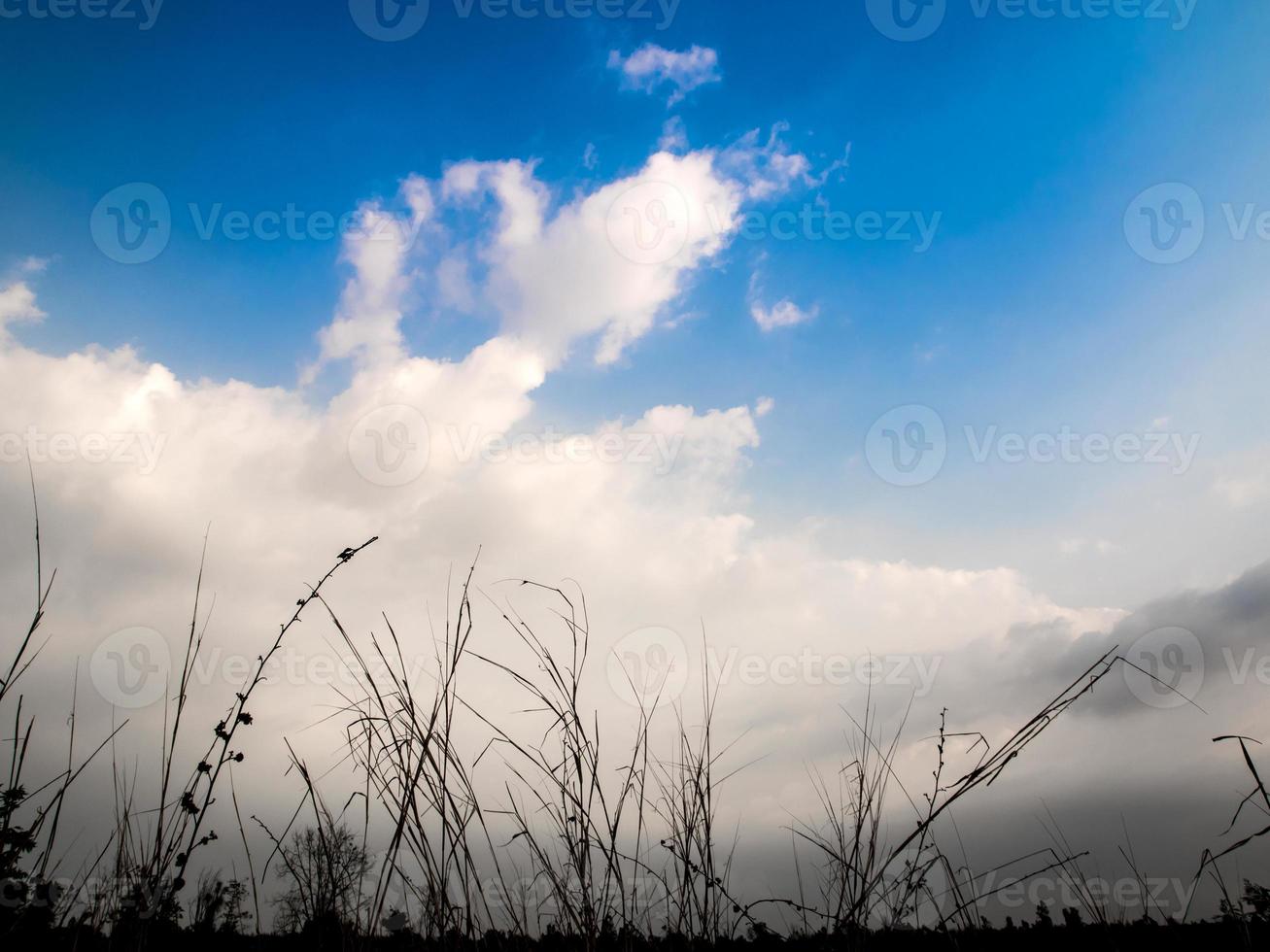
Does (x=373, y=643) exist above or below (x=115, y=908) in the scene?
above

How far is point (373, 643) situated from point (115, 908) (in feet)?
4.11

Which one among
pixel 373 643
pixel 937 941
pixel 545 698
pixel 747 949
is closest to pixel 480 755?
pixel 545 698

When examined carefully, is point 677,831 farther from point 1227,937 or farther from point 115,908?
point 1227,937

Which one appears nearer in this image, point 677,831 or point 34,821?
point 34,821

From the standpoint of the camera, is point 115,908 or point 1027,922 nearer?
point 115,908

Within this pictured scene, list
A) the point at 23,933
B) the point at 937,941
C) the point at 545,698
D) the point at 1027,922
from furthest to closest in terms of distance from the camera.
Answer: the point at 1027,922 → the point at 937,941 → the point at 23,933 → the point at 545,698

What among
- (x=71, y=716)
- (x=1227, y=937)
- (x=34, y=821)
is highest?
(x=71, y=716)

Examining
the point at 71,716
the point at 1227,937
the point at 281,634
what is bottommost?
the point at 1227,937

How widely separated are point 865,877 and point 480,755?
147 centimetres

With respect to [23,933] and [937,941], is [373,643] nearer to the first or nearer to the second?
[23,933]

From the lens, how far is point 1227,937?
13.8ft

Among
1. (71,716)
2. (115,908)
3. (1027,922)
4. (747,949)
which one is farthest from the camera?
(1027,922)

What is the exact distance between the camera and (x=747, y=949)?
4.01 metres

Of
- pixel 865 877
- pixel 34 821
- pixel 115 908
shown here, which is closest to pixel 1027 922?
pixel 865 877
